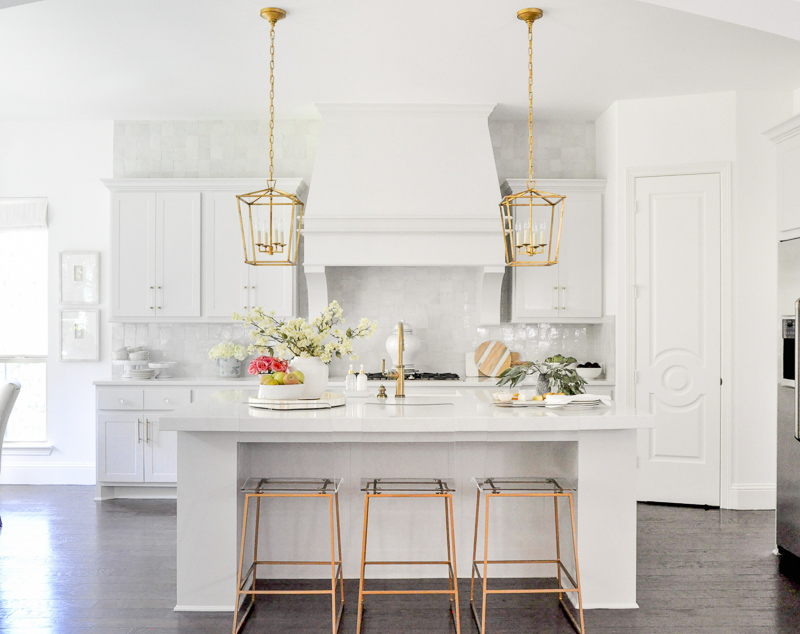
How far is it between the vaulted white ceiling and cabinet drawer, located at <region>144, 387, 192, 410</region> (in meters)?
2.26

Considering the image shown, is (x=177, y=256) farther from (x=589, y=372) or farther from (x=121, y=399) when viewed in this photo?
(x=589, y=372)

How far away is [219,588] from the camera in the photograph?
309 centimetres

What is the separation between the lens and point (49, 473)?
5598mm

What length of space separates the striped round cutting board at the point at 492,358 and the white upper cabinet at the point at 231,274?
5.21 ft

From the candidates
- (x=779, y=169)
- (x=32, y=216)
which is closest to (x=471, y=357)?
(x=779, y=169)

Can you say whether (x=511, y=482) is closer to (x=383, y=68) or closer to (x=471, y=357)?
(x=471, y=357)

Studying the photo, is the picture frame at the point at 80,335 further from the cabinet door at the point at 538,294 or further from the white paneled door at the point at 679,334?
the white paneled door at the point at 679,334

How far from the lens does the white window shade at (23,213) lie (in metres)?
5.61

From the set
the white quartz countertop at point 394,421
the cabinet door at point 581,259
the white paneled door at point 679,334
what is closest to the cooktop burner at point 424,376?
the cabinet door at point 581,259

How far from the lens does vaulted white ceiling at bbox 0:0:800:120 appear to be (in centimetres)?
367

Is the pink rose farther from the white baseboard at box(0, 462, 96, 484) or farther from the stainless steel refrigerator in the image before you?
the white baseboard at box(0, 462, 96, 484)

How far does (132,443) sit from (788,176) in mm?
4827

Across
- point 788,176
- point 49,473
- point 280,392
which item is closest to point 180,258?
point 49,473

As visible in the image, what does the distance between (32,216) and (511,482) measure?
15.6 feet
